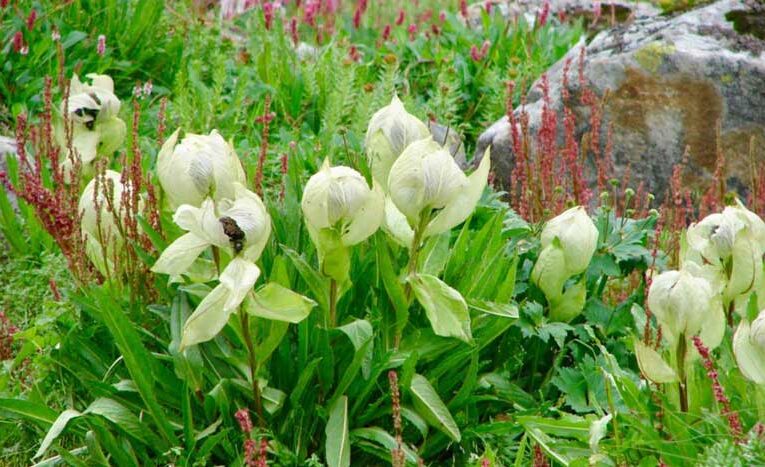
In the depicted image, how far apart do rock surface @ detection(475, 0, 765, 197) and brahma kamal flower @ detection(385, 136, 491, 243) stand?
2.46 m

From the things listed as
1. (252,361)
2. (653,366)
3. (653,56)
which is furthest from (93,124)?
(653,56)

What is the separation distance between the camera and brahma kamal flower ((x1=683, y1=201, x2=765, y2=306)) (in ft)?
8.88

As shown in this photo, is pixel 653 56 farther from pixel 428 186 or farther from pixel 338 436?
pixel 338 436

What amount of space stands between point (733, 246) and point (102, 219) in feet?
6.03

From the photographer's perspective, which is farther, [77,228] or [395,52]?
[395,52]

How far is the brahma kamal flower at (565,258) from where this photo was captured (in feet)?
10.5

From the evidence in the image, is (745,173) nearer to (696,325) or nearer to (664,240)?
(664,240)

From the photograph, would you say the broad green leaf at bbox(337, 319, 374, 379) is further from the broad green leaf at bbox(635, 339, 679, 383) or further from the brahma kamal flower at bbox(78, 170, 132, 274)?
the brahma kamal flower at bbox(78, 170, 132, 274)

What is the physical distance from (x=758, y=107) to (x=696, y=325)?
2.98m

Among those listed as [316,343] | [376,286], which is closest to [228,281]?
[316,343]

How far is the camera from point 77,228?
123 inches

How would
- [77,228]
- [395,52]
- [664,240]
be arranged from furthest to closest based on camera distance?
[395,52] → [664,240] → [77,228]

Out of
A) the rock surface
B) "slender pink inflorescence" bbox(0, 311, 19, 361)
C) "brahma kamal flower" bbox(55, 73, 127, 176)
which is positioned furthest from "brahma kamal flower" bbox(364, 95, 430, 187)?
the rock surface

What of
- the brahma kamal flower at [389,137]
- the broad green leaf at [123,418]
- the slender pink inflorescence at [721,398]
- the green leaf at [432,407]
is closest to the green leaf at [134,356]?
the broad green leaf at [123,418]
